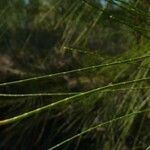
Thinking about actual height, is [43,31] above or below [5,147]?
above

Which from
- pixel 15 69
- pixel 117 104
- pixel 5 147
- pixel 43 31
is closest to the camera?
pixel 117 104

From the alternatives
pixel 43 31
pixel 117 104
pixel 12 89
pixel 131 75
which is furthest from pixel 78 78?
pixel 43 31

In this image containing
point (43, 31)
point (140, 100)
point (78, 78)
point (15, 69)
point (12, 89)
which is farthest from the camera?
point (15, 69)

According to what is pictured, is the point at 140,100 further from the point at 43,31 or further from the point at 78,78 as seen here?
the point at 43,31

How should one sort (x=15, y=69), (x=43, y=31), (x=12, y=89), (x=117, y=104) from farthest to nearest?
(x=15, y=69), (x=43, y=31), (x=12, y=89), (x=117, y=104)

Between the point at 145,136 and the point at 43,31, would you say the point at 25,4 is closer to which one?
the point at 145,136

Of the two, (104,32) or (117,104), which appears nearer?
(117,104)

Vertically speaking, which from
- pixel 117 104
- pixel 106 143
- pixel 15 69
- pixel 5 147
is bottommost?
pixel 5 147

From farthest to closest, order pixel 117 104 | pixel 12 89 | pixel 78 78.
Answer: pixel 12 89, pixel 78 78, pixel 117 104

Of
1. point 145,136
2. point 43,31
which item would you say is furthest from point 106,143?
point 43,31
